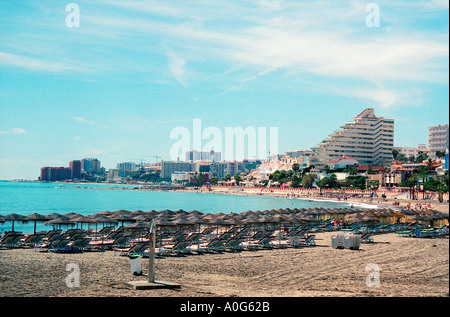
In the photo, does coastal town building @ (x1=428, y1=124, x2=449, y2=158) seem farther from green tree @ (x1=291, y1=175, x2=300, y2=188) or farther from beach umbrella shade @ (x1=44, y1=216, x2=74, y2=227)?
beach umbrella shade @ (x1=44, y1=216, x2=74, y2=227)

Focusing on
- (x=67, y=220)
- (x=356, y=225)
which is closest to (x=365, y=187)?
(x=356, y=225)

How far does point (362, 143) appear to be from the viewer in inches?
5950

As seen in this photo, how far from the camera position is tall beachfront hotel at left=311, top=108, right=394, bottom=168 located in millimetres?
147000

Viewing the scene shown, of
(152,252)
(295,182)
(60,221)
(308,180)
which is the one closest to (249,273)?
(152,252)

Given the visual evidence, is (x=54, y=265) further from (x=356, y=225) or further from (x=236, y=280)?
(x=356, y=225)

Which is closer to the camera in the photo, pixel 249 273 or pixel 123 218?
pixel 249 273

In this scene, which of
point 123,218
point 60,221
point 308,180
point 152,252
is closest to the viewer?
point 152,252

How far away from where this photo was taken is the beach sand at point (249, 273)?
1077cm

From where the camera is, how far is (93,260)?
15664 mm

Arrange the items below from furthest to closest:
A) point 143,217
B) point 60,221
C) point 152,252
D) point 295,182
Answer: point 295,182 < point 143,217 < point 60,221 < point 152,252

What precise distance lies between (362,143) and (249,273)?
472 ft
